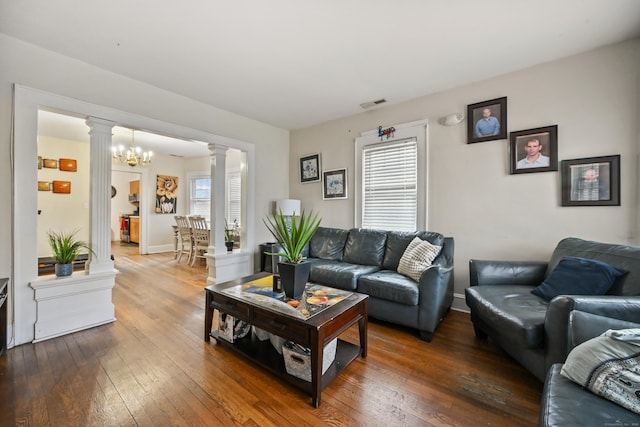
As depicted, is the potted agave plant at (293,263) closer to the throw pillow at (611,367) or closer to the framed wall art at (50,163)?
the throw pillow at (611,367)

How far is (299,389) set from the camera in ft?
5.43

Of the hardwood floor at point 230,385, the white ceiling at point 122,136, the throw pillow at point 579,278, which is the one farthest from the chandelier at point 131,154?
the throw pillow at point 579,278

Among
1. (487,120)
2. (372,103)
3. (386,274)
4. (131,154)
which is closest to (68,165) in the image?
(131,154)

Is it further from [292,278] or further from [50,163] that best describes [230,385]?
[50,163]

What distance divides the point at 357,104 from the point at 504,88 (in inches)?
65.7

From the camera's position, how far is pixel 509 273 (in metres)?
2.37

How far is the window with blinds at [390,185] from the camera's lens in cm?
343

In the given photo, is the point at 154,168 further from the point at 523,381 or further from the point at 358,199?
the point at 523,381

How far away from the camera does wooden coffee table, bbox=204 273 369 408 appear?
4.99 ft

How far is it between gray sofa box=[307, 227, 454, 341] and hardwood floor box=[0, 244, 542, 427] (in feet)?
0.70

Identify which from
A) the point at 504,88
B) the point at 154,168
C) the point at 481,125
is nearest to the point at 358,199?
the point at 481,125

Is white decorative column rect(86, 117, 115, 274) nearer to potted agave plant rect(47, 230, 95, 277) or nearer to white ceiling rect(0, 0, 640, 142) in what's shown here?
potted agave plant rect(47, 230, 95, 277)

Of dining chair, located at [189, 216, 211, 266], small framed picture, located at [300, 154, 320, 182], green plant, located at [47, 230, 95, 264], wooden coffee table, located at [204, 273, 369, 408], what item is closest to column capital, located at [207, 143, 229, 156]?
small framed picture, located at [300, 154, 320, 182]

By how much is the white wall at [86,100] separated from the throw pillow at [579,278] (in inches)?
146
